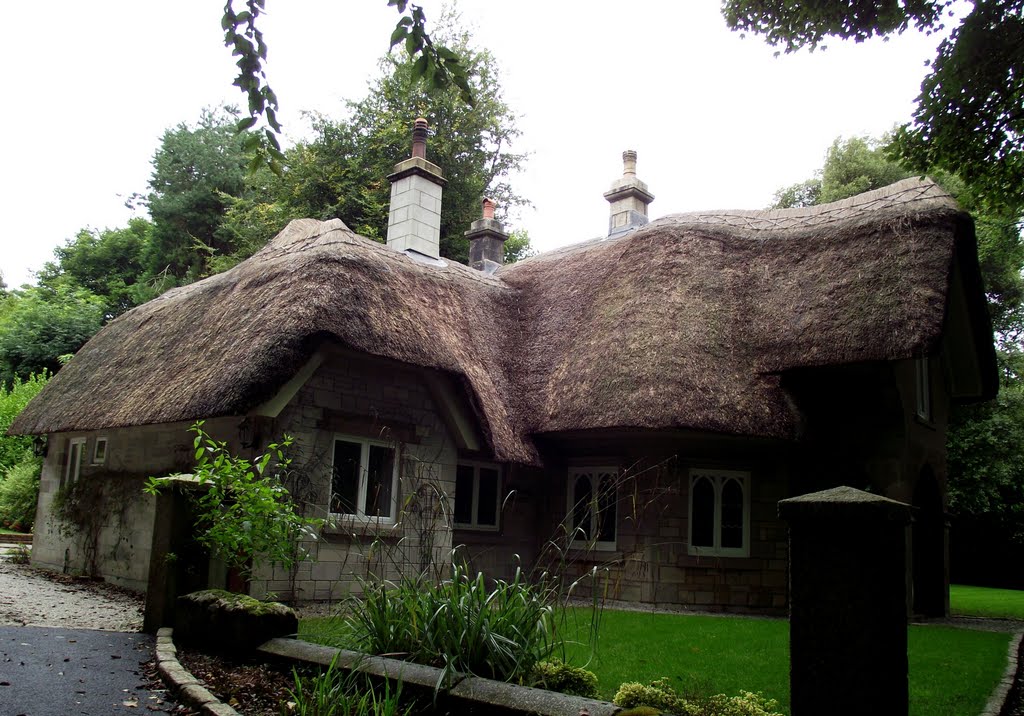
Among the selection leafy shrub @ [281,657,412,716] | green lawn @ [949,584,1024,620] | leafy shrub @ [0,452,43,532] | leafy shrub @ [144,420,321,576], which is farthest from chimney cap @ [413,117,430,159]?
green lawn @ [949,584,1024,620]

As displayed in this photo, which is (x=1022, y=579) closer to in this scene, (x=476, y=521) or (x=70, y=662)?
(x=476, y=521)

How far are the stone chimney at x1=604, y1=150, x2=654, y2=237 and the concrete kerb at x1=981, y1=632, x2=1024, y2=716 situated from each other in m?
9.98

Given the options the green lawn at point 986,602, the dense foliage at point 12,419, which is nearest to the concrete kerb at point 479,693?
the green lawn at point 986,602

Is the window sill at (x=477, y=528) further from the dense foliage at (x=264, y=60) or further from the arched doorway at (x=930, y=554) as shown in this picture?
the dense foliage at (x=264, y=60)

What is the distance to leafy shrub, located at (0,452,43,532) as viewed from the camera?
18125 mm

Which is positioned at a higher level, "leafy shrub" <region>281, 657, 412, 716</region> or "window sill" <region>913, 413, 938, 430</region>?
"window sill" <region>913, 413, 938, 430</region>

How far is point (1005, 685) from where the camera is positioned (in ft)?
21.2

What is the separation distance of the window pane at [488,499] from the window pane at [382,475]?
212 cm

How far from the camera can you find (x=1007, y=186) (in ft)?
33.3

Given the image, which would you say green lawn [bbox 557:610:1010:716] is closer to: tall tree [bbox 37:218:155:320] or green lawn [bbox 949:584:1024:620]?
green lawn [bbox 949:584:1024:620]

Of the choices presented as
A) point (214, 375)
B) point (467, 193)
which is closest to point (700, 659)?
point (214, 375)

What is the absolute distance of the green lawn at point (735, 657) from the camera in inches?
226

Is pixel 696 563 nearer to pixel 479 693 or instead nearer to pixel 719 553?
pixel 719 553

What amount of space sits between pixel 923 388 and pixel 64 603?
1242 cm
